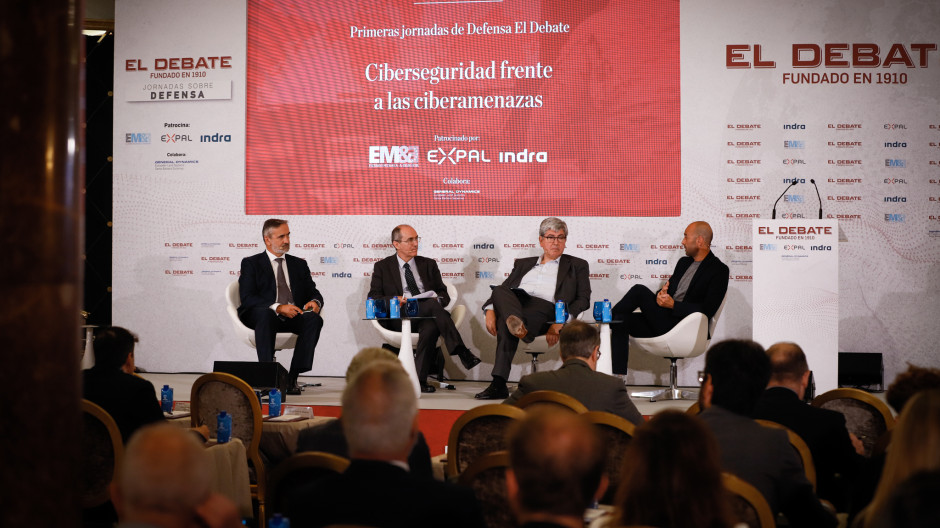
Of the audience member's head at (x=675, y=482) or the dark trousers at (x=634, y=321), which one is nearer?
the audience member's head at (x=675, y=482)

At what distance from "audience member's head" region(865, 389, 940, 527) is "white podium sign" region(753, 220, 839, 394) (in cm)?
466

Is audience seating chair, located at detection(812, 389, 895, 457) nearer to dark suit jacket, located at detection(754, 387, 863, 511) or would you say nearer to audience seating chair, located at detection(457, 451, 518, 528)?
dark suit jacket, located at detection(754, 387, 863, 511)

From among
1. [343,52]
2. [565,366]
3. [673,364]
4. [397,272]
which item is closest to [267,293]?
[397,272]

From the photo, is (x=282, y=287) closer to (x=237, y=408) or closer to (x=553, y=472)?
(x=237, y=408)

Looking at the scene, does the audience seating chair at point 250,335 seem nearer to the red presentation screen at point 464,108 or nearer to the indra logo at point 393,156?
the red presentation screen at point 464,108

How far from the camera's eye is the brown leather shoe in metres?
6.46

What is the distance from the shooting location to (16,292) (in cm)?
156

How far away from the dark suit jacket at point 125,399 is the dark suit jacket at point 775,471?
217 cm

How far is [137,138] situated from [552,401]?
251 inches

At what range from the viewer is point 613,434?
2.85 m

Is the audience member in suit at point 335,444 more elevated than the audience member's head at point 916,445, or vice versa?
the audience member's head at point 916,445

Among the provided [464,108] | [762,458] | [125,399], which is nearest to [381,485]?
[762,458]

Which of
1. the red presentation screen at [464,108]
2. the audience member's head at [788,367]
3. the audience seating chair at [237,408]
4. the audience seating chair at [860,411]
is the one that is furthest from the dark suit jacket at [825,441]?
the red presentation screen at [464,108]

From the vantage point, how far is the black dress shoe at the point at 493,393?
646 cm
